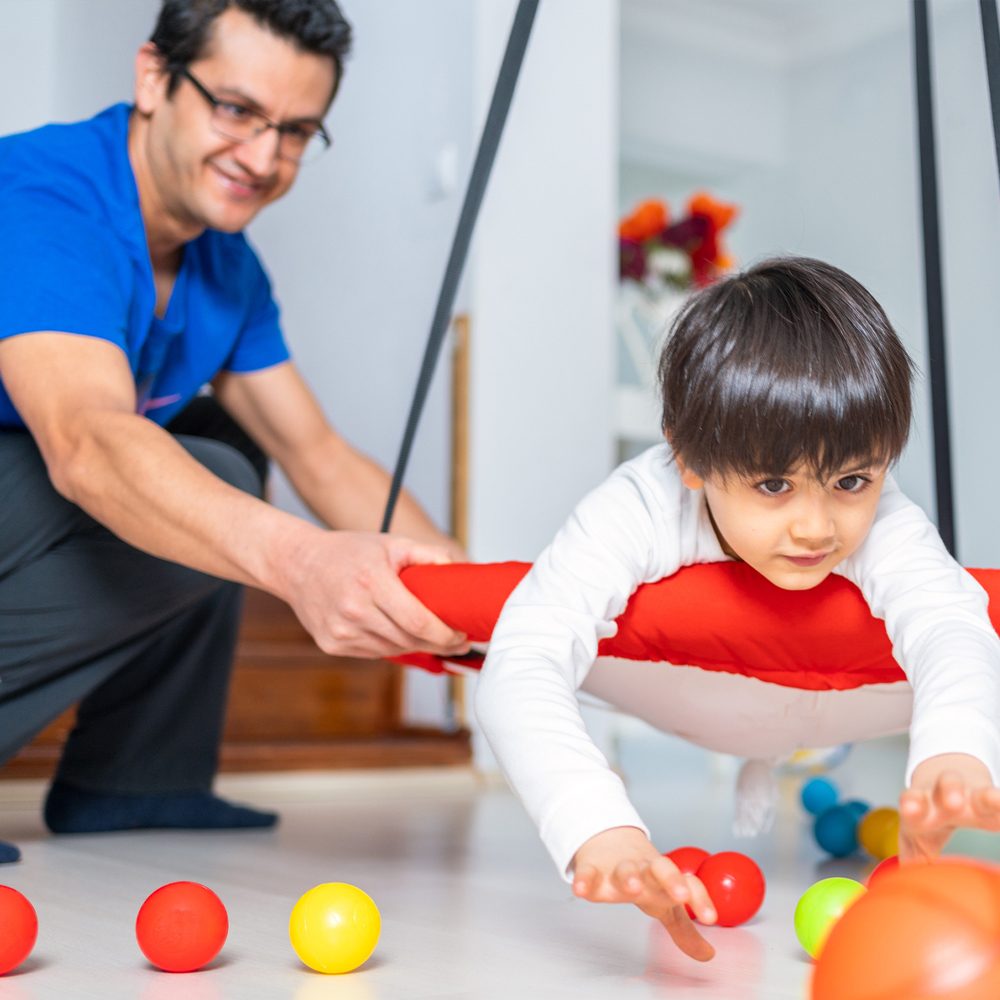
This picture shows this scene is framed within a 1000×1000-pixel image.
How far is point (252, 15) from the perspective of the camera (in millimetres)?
1379

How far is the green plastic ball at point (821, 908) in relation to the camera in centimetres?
84

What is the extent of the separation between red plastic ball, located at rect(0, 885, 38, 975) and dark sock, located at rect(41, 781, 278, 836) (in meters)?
0.78

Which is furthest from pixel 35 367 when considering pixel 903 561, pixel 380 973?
pixel 903 561

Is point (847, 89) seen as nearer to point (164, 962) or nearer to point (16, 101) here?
point (16, 101)

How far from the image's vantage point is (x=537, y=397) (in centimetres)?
250

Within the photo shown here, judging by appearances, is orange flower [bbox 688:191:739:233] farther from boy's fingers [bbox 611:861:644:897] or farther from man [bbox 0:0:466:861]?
boy's fingers [bbox 611:861:644:897]

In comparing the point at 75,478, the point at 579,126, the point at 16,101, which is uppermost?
the point at 16,101

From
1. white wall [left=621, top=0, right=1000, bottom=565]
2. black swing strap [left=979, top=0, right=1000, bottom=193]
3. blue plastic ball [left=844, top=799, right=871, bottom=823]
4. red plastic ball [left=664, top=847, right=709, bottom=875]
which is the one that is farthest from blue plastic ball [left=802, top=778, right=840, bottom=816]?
white wall [left=621, top=0, right=1000, bottom=565]

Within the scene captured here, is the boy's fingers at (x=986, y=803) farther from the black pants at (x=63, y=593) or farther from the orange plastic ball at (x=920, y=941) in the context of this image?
the black pants at (x=63, y=593)

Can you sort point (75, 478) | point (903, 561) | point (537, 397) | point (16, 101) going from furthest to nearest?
point (16, 101), point (537, 397), point (75, 478), point (903, 561)

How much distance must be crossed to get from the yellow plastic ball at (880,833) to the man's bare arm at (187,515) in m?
0.57

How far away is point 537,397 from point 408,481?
1.22 feet

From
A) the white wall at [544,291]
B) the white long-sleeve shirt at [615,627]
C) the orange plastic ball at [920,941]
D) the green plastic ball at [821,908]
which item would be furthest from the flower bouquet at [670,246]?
the orange plastic ball at [920,941]

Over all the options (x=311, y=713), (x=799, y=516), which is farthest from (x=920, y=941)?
(x=311, y=713)
